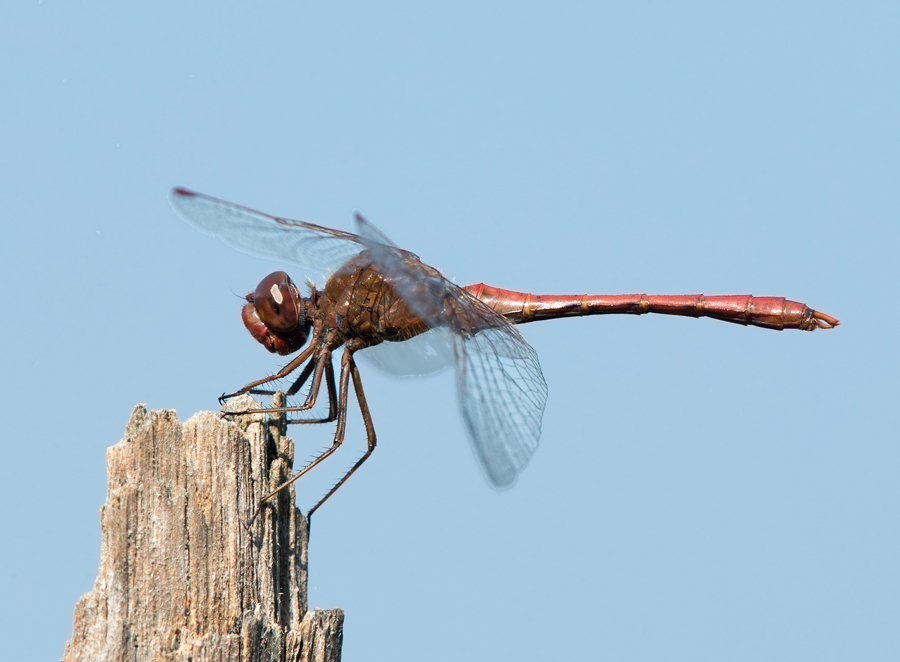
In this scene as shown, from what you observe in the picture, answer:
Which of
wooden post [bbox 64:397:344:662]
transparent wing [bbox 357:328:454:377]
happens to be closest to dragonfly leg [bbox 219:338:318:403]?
transparent wing [bbox 357:328:454:377]

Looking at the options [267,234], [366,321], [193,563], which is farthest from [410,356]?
[193,563]

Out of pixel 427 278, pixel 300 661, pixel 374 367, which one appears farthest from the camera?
pixel 374 367

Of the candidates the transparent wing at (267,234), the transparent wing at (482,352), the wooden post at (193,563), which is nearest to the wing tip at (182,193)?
the transparent wing at (267,234)

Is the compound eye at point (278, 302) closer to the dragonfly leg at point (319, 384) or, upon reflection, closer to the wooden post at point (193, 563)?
the dragonfly leg at point (319, 384)

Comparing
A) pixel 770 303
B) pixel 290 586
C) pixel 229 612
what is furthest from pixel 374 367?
pixel 770 303

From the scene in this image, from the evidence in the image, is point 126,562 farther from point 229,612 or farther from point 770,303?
point 770,303

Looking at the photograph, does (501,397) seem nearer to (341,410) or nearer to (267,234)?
(341,410)

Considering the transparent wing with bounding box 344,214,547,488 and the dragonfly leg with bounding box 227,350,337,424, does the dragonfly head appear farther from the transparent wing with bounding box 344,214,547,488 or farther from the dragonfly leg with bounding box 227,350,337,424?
the transparent wing with bounding box 344,214,547,488
